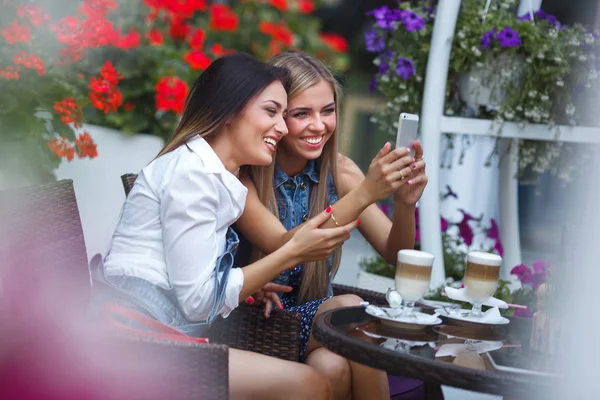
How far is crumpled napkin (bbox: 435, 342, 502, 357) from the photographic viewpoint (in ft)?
5.25

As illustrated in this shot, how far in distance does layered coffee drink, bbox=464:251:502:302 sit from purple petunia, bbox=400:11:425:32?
55.4 inches

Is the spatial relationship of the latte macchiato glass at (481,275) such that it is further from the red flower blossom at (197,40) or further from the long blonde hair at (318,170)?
the red flower blossom at (197,40)

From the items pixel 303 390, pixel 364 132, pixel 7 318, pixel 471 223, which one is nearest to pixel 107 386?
pixel 7 318

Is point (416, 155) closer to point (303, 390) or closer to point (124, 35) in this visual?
point (303, 390)

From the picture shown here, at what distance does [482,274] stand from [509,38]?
1.34 meters

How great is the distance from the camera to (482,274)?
1.81 meters

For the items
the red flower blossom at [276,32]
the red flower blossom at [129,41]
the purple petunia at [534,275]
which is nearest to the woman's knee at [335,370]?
the purple petunia at [534,275]

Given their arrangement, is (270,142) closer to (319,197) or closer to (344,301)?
(319,197)

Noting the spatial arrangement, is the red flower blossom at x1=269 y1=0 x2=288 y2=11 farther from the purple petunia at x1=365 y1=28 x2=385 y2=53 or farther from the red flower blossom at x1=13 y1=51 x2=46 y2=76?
the red flower blossom at x1=13 y1=51 x2=46 y2=76

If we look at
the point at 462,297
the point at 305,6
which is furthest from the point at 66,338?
the point at 305,6

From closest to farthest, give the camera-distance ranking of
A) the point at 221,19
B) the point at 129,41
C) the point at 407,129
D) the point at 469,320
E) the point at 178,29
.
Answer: the point at 469,320 → the point at 407,129 → the point at 129,41 → the point at 178,29 → the point at 221,19

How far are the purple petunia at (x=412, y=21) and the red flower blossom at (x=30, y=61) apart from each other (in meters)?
1.22

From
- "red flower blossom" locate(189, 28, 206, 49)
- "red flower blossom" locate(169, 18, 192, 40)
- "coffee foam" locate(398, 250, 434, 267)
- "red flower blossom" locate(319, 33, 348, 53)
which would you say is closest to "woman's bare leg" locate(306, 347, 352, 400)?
"coffee foam" locate(398, 250, 434, 267)

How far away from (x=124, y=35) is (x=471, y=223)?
1.54 m
